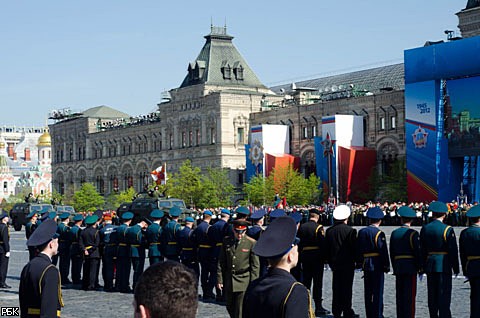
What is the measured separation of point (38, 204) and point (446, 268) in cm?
4893

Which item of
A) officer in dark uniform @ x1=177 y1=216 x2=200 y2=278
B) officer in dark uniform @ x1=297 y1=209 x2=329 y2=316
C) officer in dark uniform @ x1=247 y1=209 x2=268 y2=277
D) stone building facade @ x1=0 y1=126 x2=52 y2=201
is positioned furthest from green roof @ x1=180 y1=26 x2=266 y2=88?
officer in dark uniform @ x1=247 y1=209 x2=268 y2=277

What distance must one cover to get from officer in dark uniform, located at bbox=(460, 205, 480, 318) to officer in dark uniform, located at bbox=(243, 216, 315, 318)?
20.8 ft

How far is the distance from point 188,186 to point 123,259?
178 feet

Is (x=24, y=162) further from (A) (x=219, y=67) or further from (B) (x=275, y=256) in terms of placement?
(B) (x=275, y=256)

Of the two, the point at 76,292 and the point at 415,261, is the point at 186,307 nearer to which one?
the point at 415,261

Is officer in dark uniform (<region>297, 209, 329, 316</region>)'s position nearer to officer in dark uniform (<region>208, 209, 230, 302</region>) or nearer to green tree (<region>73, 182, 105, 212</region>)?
officer in dark uniform (<region>208, 209, 230, 302</region>)

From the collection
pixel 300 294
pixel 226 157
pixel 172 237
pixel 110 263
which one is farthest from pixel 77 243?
pixel 226 157

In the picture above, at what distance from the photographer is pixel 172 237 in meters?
17.8

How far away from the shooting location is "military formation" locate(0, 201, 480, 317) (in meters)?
6.35

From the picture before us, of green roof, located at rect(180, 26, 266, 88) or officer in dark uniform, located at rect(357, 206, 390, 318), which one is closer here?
officer in dark uniform, located at rect(357, 206, 390, 318)

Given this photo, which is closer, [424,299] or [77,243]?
[424,299]

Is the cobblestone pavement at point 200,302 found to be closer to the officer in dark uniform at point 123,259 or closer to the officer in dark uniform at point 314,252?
the officer in dark uniform at point 123,259

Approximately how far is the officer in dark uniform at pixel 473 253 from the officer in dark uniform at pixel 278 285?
6332mm

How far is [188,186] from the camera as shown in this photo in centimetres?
7312
